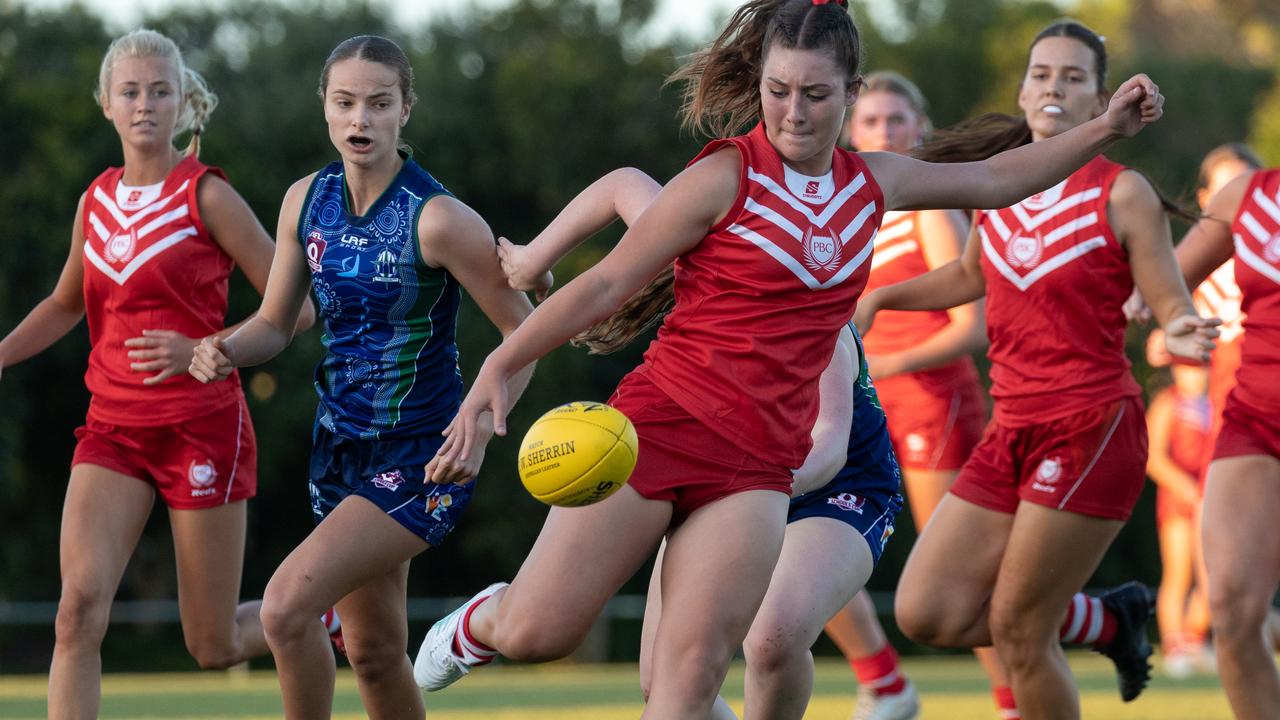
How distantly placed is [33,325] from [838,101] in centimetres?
357

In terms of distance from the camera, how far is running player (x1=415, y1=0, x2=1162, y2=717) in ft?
14.4

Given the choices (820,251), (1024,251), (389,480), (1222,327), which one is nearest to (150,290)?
(389,480)

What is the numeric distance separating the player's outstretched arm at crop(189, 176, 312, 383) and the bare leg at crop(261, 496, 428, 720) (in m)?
0.58

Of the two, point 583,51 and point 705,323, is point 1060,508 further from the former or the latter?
point 583,51

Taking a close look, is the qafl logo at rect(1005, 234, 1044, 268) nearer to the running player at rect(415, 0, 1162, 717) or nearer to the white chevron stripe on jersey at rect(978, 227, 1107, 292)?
the white chevron stripe on jersey at rect(978, 227, 1107, 292)

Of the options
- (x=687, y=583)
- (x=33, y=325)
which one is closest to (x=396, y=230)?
(x=687, y=583)

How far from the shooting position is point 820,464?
193 inches

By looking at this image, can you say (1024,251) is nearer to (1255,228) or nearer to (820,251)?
(1255,228)

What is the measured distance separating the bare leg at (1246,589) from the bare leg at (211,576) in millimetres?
3358

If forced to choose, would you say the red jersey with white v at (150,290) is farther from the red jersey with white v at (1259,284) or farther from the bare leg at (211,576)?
the red jersey with white v at (1259,284)

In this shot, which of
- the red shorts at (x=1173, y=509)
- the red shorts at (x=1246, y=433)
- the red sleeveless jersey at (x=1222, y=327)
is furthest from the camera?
the red shorts at (x=1173, y=509)

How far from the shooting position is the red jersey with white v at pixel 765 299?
4508mm

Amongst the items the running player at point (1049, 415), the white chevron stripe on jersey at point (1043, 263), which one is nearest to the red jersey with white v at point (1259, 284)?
the running player at point (1049, 415)

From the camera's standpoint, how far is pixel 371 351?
550 cm
